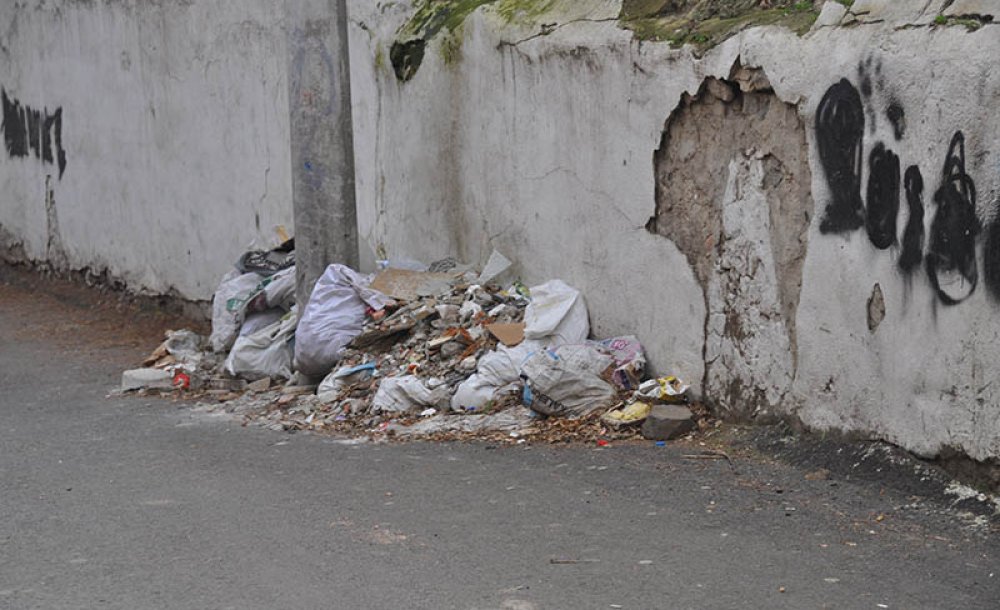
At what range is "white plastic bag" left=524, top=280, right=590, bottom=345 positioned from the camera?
762cm

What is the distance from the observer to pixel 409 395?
25.3 feet

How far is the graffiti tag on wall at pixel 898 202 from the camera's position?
17.7 ft

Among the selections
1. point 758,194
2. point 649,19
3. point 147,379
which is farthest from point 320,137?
point 758,194

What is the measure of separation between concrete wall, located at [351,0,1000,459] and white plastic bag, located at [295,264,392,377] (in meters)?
0.73

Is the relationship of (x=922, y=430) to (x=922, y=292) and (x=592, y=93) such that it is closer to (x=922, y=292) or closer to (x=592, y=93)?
(x=922, y=292)

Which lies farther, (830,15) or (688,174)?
(688,174)

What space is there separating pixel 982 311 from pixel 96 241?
33.1 ft

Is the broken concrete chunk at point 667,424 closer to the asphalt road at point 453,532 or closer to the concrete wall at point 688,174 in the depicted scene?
the asphalt road at point 453,532

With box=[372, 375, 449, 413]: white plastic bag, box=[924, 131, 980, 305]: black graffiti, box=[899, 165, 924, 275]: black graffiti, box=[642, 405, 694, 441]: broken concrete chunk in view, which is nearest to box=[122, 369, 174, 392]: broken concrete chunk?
box=[372, 375, 449, 413]: white plastic bag

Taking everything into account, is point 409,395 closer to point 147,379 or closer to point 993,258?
point 147,379

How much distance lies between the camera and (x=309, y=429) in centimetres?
776

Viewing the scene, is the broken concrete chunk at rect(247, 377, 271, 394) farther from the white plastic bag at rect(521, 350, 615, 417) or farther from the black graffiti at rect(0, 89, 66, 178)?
the black graffiti at rect(0, 89, 66, 178)

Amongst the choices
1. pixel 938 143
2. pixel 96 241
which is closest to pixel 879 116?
pixel 938 143

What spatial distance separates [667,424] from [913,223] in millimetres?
1675
